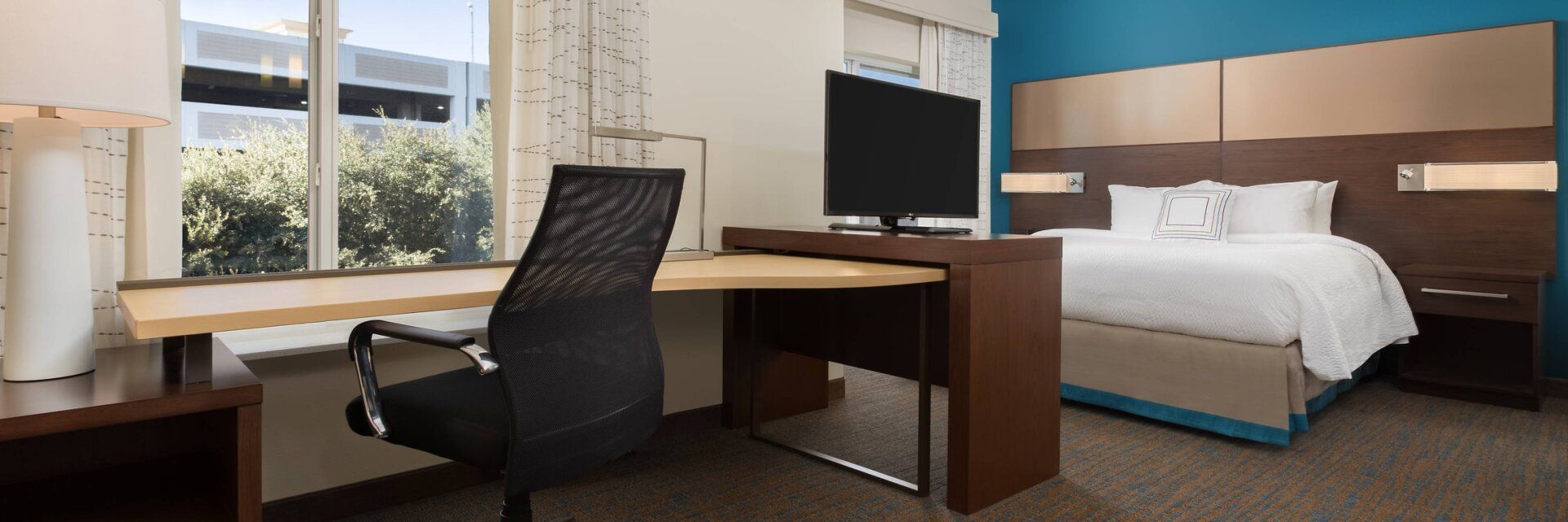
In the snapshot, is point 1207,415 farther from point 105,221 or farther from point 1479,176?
point 105,221

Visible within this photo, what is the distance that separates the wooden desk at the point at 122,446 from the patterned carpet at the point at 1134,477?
2.26 ft

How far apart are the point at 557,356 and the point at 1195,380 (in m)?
2.46

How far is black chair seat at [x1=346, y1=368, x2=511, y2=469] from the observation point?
1.47 metres

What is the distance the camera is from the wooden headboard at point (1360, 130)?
3797 millimetres

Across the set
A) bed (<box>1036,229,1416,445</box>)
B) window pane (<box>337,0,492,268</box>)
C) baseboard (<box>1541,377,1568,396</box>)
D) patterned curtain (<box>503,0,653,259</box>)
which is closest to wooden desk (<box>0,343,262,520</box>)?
window pane (<box>337,0,492,268</box>)

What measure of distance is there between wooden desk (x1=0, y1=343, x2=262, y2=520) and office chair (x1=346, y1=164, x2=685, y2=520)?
209mm

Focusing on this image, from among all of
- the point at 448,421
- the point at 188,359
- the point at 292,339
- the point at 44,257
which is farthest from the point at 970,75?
the point at 44,257

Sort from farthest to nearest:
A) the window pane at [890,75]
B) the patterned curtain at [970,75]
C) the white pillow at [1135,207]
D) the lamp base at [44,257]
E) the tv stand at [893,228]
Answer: the patterned curtain at [970,75] < the window pane at [890,75] < the white pillow at [1135,207] < the tv stand at [893,228] < the lamp base at [44,257]

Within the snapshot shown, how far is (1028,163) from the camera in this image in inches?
224

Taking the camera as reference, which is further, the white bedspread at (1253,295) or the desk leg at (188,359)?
the white bedspread at (1253,295)

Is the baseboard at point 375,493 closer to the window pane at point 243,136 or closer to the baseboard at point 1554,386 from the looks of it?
the window pane at point 243,136

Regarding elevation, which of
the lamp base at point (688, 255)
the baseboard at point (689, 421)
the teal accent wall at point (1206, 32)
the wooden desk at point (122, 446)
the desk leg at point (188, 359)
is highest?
the teal accent wall at point (1206, 32)

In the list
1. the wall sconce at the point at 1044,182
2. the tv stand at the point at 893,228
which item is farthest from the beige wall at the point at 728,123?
the wall sconce at the point at 1044,182

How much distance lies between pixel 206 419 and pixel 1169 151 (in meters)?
4.95
